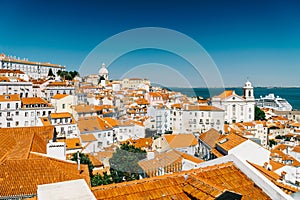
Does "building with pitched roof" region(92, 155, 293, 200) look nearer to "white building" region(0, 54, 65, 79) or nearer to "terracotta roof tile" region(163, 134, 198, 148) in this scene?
"terracotta roof tile" region(163, 134, 198, 148)

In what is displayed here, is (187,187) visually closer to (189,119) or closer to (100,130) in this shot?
(189,119)

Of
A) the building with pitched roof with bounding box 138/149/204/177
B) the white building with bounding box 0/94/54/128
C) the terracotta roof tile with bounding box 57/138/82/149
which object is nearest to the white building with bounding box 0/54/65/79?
the white building with bounding box 0/94/54/128

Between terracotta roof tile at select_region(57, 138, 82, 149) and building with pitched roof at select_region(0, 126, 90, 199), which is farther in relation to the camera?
terracotta roof tile at select_region(57, 138, 82, 149)

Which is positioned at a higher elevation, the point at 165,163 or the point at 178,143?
the point at 165,163

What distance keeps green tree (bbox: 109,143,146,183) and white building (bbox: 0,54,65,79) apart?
34.0 meters

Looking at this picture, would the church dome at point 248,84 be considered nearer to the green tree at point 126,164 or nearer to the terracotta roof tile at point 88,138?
the terracotta roof tile at point 88,138

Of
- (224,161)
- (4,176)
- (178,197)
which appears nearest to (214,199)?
(178,197)

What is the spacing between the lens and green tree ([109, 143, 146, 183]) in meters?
5.17

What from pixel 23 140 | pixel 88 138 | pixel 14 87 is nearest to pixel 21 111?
pixel 14 87

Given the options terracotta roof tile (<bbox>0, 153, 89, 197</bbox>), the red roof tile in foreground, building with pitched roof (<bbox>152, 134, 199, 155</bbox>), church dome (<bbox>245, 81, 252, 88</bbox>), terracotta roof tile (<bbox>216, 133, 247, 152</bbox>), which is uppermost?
church dome (<bbox>245, 81, 252, 88</bbox>)

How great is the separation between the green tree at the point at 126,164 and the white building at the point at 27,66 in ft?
112

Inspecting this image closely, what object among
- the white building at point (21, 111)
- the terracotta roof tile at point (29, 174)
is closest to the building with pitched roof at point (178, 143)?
the terracotta roof tile at point (29, 174)

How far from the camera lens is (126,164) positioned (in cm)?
549

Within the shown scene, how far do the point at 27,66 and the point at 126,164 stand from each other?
3976 centimetres
